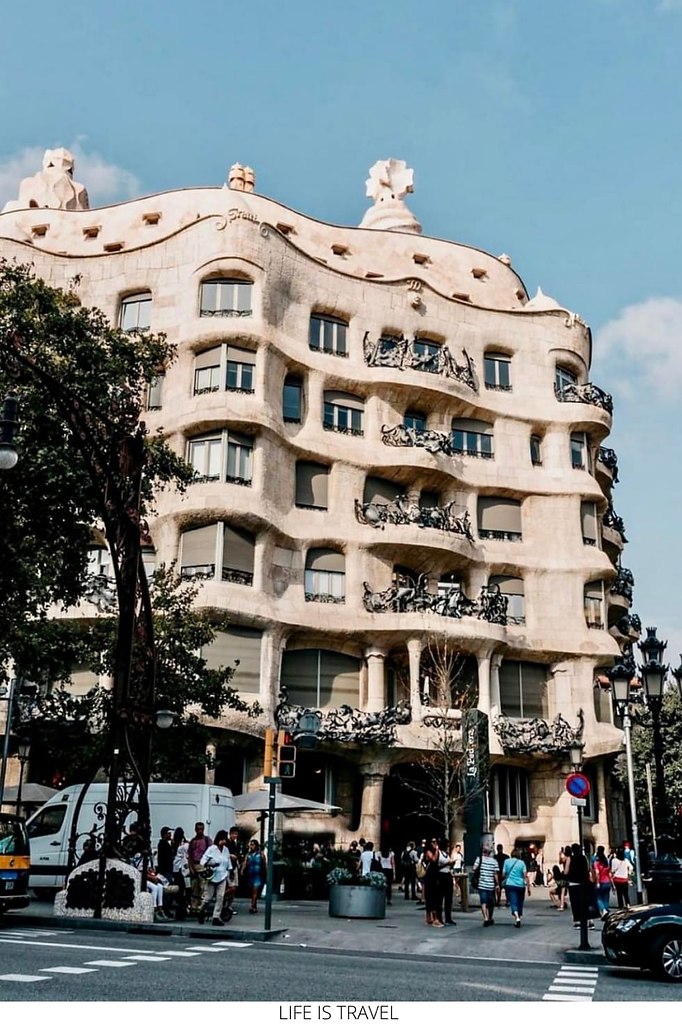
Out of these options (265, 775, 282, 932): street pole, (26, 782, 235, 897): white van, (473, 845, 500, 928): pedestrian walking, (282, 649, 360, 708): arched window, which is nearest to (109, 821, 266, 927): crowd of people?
(265, 775, 282, 932): street pole

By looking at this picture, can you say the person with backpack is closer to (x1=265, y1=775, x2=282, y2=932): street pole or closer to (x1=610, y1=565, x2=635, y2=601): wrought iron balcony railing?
(x1=265, y1=775, x2=282, y2=932): street pole

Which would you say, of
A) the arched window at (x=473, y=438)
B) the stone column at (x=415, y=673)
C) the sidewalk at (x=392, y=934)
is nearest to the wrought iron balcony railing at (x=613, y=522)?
the arched window at (x=473, y=438)

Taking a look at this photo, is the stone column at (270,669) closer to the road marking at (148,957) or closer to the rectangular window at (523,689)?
the rectangular window at (523,689)

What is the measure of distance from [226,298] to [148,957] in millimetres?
28279

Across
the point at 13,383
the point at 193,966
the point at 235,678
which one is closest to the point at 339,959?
the point at 193,966

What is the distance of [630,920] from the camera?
504 inches

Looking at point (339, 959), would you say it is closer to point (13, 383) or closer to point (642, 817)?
point (13, 383)

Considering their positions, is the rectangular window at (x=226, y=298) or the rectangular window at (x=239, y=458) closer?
the rectangular window at (x=239, y=458)

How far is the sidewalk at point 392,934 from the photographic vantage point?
15.3 meters

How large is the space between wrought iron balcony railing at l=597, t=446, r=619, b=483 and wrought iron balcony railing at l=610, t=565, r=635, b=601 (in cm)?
459

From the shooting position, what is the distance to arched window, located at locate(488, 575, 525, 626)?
40266 mm

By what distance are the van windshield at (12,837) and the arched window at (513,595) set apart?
81.7ft

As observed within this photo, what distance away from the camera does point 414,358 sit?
4047cm

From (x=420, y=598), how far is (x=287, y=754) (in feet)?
65.1
